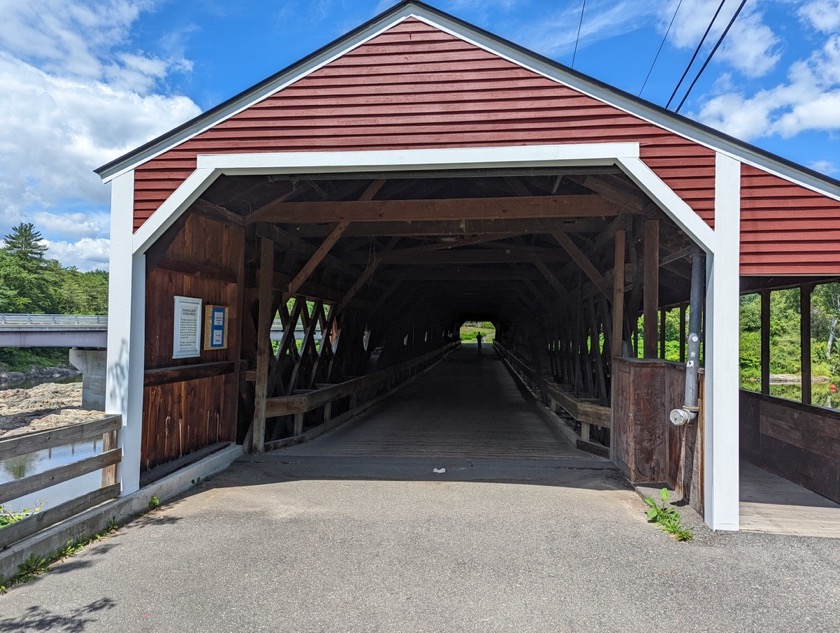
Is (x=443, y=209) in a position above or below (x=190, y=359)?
above

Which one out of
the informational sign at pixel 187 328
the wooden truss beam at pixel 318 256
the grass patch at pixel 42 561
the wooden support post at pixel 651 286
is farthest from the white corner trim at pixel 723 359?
the informational sign at pixel 187 328

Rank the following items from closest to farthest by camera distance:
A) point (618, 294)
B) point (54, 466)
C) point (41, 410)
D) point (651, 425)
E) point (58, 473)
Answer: point (58, 473) < point (651, 425) < point (618, 294) < point (54, 466) < point (41, 410)

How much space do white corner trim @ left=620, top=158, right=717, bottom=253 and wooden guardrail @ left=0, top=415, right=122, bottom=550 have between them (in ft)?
15.0

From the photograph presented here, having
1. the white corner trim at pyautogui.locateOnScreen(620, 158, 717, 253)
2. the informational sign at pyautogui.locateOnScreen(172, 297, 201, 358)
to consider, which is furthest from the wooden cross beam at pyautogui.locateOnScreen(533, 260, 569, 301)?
the informational sign at pyautogui.locateOnScreen(172, 297, 201, 358)

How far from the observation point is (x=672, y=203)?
437 cm

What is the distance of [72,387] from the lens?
3209cm

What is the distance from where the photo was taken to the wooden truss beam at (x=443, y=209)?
5.89 meters

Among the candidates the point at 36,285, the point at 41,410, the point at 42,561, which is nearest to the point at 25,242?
the point at 36,285

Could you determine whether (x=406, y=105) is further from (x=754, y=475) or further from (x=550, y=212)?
(x=754, y=475)

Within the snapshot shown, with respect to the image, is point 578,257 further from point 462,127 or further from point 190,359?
point 190,359

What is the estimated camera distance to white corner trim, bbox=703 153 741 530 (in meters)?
4.15

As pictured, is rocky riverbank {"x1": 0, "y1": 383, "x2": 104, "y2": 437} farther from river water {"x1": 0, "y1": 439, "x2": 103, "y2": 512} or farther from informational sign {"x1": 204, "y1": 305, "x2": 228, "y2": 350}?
informational sign {"x1": 204, "y1": 305, "x2": 228, "y2": 350}

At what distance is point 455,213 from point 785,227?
309 cm

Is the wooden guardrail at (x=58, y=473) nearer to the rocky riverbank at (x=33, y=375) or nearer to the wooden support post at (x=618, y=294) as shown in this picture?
the wooden support post at (x=618, y=294)
